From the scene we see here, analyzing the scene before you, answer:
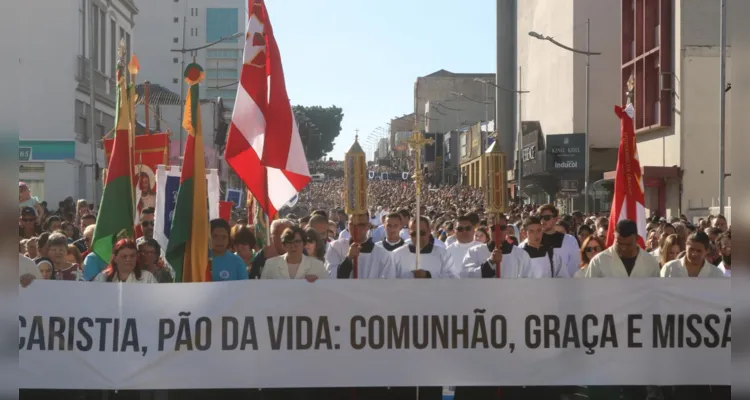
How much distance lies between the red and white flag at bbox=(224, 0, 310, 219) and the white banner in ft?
7.82

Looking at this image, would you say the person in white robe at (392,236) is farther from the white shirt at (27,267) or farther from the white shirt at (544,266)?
the white shirt at (27,267)

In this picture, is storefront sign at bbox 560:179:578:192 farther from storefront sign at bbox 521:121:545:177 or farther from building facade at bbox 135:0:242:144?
building facade at bbox 135:0:242:144

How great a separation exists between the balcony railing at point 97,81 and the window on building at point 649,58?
2049 centimetres

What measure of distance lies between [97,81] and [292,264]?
134 feet

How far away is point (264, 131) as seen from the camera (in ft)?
30.7

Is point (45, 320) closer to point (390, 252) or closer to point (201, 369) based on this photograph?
point (201, 369)

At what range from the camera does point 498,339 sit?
7148 millimetres

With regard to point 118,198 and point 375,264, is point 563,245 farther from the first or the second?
point 118,198

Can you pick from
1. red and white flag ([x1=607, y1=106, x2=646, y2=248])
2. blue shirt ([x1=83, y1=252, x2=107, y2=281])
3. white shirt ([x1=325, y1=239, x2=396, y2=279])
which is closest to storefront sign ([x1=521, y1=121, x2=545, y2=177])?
red and white flag ([x1=607, y1=106, x2=646, y2=248])

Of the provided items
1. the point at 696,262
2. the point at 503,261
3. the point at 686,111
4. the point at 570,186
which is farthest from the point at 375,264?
the point at 686,111

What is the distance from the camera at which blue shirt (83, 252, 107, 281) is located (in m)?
8.98

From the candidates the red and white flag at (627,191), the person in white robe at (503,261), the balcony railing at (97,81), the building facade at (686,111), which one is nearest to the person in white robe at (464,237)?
the person in white robe at (503,261)

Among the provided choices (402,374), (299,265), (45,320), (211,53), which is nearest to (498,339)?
(402,374)

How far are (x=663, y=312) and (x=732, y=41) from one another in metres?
4.91
